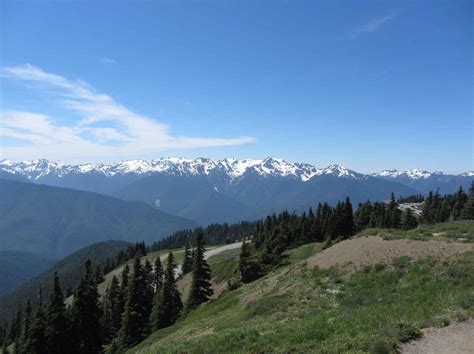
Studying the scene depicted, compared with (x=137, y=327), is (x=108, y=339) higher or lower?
lower

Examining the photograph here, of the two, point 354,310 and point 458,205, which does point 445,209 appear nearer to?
point 458,205

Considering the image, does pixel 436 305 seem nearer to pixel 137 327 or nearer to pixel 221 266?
pixel 137 327

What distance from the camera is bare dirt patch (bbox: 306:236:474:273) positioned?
28875mm

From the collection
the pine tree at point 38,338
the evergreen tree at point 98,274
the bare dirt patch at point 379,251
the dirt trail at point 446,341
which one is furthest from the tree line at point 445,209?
the evergreen tree at point 98,274

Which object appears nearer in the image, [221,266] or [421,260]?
[421,260]

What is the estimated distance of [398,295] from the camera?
21750 millimetres

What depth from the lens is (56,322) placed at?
49688mm

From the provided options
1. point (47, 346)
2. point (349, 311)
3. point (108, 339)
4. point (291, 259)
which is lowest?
point (108, 339)

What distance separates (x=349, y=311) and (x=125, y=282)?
223ft

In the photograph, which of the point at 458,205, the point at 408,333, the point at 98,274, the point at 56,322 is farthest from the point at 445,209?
the point at 408,333

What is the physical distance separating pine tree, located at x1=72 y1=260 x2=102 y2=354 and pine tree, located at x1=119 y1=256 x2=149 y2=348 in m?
4.13

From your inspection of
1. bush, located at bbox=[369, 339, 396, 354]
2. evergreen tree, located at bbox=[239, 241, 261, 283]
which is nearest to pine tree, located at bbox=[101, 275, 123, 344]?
evergreen tree, located at bbox=[239, 241, 261, 283]

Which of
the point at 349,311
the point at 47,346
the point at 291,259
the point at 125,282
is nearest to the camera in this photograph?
the point at 349,311

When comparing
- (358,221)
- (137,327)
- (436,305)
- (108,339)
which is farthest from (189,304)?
(358,221)
